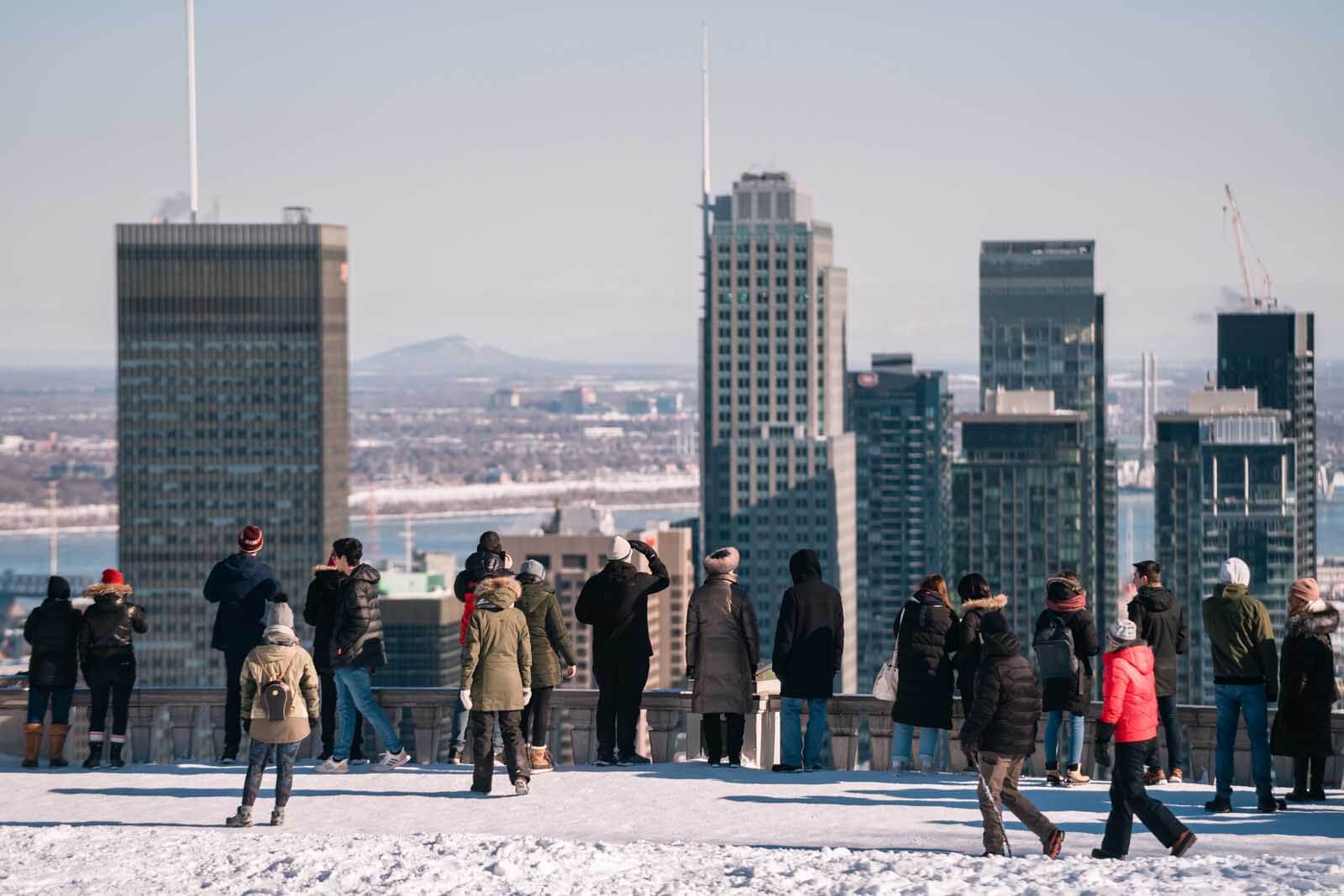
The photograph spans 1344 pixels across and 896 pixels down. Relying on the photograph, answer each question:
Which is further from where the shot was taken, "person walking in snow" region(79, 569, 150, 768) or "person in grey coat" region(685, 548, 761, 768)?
"person walking in snow" region(79, 569, 150, 768)

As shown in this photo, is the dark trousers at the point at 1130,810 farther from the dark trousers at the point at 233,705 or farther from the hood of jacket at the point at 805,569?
the dark trousers at the point at 233,705

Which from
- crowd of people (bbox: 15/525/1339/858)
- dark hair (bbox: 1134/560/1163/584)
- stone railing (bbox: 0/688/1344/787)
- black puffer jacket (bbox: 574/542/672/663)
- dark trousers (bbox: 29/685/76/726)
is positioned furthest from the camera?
dark trousers (bbox: 29/685/76/726)

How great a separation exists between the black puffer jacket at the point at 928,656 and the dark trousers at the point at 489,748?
3590 millimetres

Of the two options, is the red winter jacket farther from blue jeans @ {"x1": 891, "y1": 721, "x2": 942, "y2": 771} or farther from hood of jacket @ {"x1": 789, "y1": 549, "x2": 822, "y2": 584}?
hood of jacket @ {"x1": 789, "y1": 549, "x2": 822, "y2": 584}

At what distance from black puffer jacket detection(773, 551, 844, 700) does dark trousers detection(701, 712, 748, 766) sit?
2.30 ft

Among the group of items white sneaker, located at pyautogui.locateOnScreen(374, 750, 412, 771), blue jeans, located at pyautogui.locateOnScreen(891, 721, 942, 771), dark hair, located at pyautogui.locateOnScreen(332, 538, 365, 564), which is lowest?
white sneaker, located at pyautogui.locateOnScreen(374, 750, 412, 771)

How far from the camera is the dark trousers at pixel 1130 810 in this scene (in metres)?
19.2

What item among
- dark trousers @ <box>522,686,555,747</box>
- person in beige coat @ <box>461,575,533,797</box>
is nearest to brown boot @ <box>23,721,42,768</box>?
dark trousers @ <box>522,686,555,747</box>

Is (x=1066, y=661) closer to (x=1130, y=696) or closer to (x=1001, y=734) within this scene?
(x=1130, y=696)

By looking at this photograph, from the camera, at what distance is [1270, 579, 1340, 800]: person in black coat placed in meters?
21.1

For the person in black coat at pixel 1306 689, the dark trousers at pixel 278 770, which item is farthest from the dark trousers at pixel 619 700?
the person in black coat at pixel 1306 689

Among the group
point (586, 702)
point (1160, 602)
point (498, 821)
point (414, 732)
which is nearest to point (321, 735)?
point (414, 732)

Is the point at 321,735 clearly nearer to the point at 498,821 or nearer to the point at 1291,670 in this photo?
the point at 498,821

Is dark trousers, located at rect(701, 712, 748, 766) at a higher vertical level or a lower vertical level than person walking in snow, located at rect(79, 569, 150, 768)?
lower
